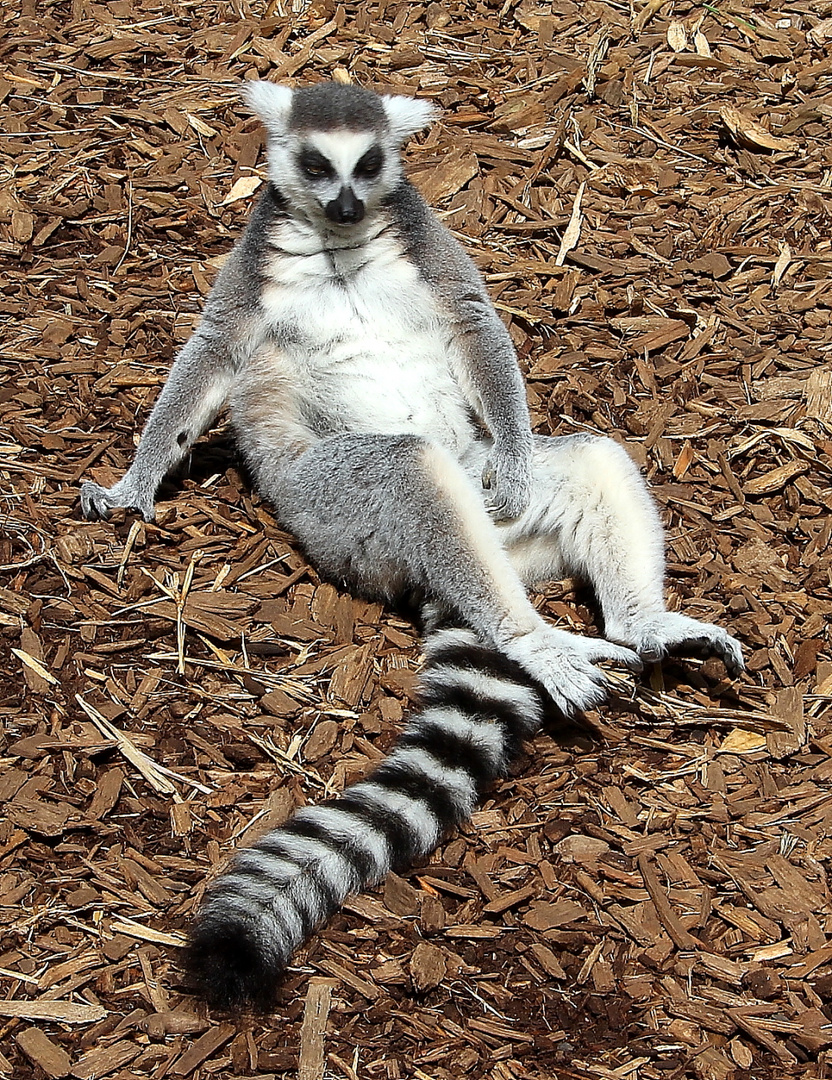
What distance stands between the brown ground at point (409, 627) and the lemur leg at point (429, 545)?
24cm

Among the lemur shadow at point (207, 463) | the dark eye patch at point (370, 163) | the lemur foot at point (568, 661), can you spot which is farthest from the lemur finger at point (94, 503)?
the lemur foot at point (568, 661)

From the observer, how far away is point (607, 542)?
16.8 feet

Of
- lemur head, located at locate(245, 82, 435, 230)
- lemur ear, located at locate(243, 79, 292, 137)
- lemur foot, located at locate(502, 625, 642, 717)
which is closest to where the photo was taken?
lemur foot, located at locate(502, 625, 642, 717)

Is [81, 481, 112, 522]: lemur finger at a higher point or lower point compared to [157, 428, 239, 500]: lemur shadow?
higher

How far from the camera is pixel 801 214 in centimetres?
707

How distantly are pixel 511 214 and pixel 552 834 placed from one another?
4.16 meters

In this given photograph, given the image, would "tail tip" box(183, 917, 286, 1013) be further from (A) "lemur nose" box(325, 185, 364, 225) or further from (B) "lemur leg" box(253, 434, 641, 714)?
(A) "lemur nose" box(325, 185, 364, 225)

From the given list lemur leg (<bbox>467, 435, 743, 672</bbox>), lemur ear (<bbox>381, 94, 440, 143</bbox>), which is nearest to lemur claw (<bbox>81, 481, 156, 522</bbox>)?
lemur leg (<bbox>467, 435, 743, 672</bbox>)

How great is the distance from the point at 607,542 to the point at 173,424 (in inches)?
81.4

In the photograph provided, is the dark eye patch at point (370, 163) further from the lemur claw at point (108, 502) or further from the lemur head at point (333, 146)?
the lemur claw at point (108, 502)

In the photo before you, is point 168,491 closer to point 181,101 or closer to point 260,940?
point 260,940

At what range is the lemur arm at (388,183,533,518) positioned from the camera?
18.1 ft

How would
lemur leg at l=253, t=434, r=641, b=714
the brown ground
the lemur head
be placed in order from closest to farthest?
the brown ground → lemur leg at l=253, t=434, r=641, b=714 → the lemur head

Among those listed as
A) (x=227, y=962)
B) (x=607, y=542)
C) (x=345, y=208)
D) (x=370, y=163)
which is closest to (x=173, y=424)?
(x=345, y=208)
